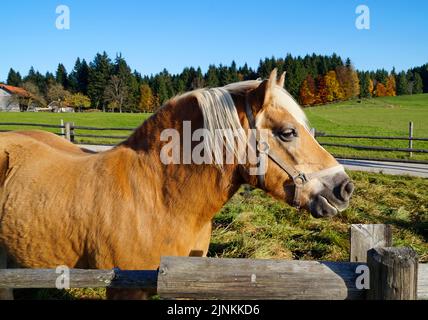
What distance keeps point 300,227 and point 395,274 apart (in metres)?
3.85

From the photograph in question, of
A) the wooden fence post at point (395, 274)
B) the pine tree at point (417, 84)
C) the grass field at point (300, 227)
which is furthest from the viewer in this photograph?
the pine tree at point (417, 84)

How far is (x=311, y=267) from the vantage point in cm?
172

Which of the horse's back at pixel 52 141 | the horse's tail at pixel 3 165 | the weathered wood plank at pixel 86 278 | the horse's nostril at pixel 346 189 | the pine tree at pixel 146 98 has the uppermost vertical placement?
the pine tree at pixel 146 98

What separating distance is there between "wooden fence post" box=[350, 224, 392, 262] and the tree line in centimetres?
4535

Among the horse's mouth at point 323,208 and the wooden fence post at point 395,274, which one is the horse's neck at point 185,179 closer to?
the horse's mouth at point 323,208

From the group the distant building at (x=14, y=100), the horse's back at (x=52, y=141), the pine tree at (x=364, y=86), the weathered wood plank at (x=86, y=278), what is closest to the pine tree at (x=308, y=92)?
the pine tree at (x=364, y=86)

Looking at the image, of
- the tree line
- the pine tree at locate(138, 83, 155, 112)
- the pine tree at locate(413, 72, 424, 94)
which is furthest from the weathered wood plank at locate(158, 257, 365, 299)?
the pine tree at locate(413, 72, 424, 94)

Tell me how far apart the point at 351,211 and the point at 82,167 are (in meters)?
4.97

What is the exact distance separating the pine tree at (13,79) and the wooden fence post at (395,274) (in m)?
104

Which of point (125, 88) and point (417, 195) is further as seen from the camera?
point (125, 88)

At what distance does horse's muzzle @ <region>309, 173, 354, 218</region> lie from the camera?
2.23 meters

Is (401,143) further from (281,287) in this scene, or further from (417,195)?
(281,287)

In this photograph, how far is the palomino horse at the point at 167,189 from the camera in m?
2.25
